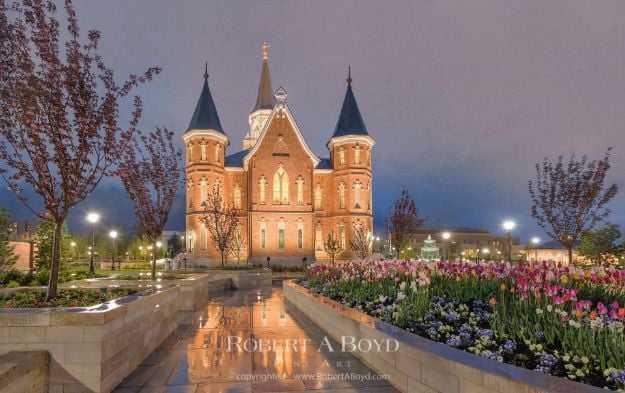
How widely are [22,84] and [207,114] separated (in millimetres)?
35878

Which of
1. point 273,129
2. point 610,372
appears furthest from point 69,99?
point 273,129

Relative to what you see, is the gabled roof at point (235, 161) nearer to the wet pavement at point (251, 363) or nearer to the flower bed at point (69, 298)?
the wet pavement at point (251, 363)

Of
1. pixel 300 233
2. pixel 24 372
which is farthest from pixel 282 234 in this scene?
pixel 24 372

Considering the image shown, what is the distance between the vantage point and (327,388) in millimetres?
6199

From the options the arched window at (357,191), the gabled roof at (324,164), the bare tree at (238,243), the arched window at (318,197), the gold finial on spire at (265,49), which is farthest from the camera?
the gold finial on spire at (265,49)

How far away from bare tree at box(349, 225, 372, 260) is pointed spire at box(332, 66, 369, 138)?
31.8ft

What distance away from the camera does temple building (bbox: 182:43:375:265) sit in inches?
1655

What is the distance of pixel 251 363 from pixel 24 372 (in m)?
3.47

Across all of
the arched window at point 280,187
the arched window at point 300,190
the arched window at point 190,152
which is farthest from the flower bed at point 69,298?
the arched window at point 190,152

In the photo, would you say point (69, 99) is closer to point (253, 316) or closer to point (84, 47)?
point (84, 47)

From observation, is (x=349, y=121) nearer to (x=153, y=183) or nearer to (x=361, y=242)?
(x=361, y=242)

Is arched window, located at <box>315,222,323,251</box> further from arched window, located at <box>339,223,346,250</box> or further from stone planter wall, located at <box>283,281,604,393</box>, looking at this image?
stone planter wall, located at <box>283,281,604,393</box>

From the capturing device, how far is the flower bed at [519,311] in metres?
4.70

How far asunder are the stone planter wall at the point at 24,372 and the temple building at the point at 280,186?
35531 mm
